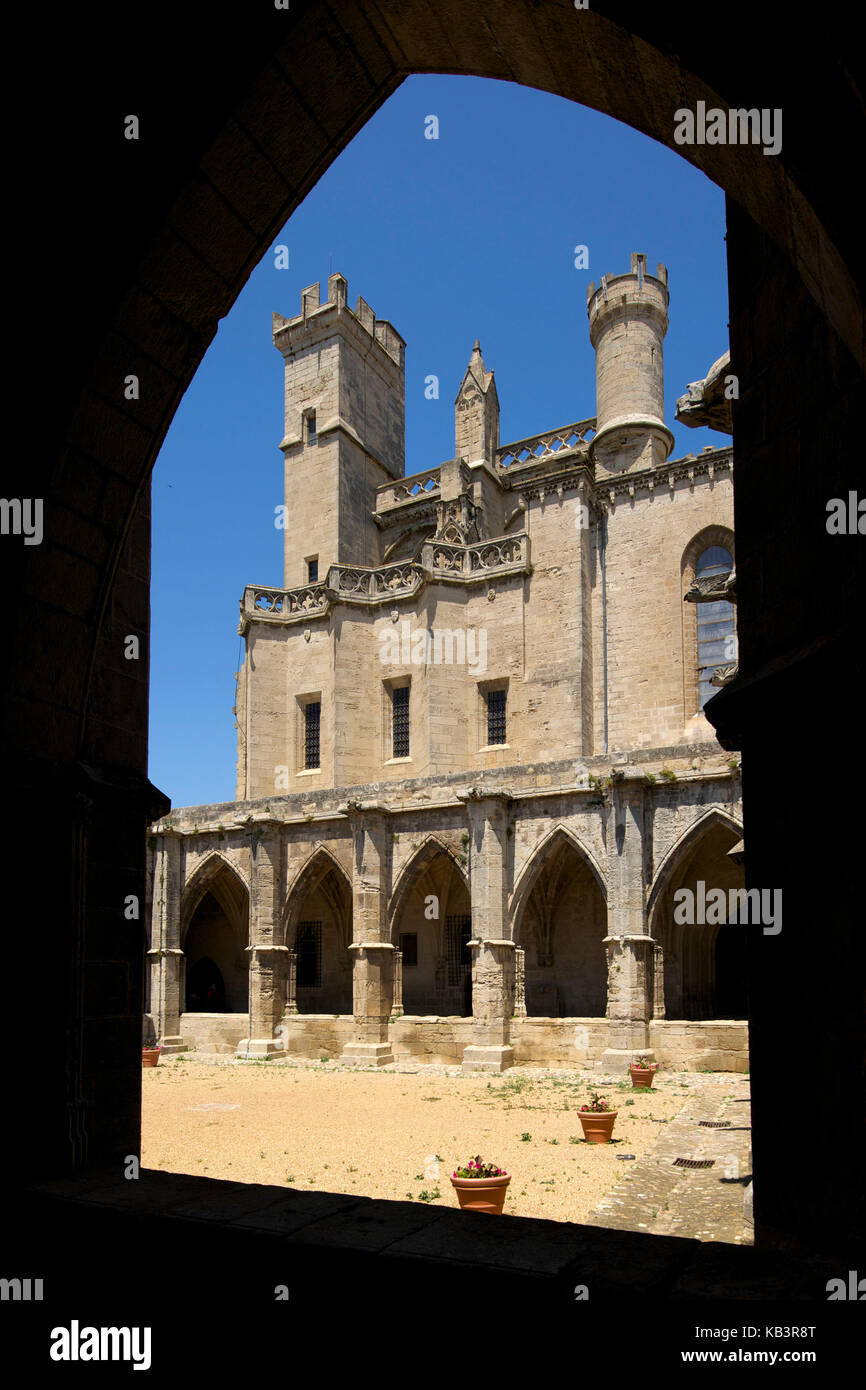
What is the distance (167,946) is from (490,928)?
8974 millimetres

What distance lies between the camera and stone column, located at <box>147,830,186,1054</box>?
2398cm

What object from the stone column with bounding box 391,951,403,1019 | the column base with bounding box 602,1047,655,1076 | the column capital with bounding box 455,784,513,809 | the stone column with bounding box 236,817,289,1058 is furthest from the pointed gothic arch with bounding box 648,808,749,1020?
the stone column with bounding box 236,817,289,1058

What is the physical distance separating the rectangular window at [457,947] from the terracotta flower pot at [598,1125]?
1328 cm

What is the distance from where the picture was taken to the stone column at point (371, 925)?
69.1 ft

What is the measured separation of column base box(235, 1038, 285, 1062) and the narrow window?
445 centimetres

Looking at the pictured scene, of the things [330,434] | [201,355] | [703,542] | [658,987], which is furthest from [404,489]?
[201,355]

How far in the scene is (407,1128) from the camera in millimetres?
12844

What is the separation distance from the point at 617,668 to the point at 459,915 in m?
7.55

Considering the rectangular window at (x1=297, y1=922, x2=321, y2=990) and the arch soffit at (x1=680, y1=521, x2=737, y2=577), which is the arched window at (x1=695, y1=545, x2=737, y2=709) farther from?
the rectangular window at (x1=297, y1=922, x2=321, y2=990)

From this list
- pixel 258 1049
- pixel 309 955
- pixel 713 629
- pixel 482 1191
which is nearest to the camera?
pixel 482 1191

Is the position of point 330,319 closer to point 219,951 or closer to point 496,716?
point 496,716

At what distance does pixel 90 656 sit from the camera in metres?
4.08
